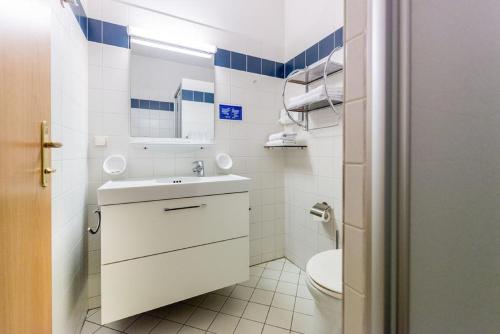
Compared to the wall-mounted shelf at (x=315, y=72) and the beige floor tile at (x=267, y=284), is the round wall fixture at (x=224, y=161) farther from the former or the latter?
the beige floor tile at (x=267, y=284)

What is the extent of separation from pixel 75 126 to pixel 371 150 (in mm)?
1436

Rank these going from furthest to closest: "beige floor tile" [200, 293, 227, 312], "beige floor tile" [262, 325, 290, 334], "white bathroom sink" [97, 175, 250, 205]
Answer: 1. "beige floor tile" [200, 293, 227, 312]
2. "beige floor tile" [262, 325, 290, 334]
3. "white bathroom sink" [97, 175, 250, 205]

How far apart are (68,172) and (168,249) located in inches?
25.1

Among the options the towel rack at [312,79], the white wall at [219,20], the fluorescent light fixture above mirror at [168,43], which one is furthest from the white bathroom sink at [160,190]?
the white wall at [219,20]

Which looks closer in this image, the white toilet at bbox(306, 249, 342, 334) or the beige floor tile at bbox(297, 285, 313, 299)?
the white toilet at bbox(306, 249, 342, 334)

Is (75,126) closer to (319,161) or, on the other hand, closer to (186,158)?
(186,158)

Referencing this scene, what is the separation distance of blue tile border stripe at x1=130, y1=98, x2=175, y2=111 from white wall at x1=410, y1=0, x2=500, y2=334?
5.29 ft

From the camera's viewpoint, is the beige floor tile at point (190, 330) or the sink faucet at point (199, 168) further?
the sink faucet at point (199, 168)

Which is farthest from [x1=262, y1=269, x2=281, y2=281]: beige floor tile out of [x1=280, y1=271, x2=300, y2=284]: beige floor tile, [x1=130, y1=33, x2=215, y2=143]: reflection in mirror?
[x1=130, y1=33, x2=215, y2=143]: reflection in mirror

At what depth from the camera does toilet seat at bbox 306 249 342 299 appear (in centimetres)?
95

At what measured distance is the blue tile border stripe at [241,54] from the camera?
4.76 feet

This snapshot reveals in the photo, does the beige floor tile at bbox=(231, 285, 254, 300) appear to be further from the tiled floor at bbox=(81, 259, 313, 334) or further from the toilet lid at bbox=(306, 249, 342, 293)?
the toilet lid at bbox=(306, 249, 342, 293)

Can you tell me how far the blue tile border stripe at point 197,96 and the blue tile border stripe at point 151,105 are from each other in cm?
13

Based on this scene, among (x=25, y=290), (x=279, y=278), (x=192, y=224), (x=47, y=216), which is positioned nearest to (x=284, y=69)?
(x=192, y=224)
